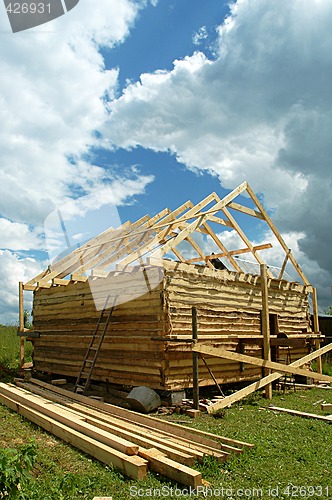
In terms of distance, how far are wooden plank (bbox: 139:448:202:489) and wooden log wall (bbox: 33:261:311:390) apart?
4435mm

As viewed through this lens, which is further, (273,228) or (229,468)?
(273,228)

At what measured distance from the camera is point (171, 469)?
5.71 metres

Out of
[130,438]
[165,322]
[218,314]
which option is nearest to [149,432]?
[130,438]

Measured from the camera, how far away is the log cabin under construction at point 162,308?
11.4 m

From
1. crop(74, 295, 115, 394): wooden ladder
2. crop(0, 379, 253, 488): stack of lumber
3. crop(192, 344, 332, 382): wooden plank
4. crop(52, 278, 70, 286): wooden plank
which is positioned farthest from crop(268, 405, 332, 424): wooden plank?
crop(52, 278, 70, 286): wooden plank

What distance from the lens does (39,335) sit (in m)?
16.5

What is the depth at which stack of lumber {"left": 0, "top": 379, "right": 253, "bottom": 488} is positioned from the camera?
19.2 ft

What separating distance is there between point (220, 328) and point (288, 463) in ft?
21.0

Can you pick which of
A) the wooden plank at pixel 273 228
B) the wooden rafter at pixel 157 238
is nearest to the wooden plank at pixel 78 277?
the wooden rafter at pixel 157 238

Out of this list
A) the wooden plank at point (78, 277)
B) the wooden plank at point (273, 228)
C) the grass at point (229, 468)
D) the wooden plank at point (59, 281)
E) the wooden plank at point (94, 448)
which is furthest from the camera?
the wooden plank at point (273, 228)

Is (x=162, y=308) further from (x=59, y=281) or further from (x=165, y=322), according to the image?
(x=59, y=281)

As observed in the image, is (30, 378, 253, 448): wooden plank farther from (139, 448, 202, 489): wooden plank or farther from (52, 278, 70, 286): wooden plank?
(52, 278, 70, 286): wooden plank

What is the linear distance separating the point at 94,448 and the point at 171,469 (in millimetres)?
1413

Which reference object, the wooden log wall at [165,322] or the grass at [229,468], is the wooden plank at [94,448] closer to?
the grass at [229,468]
